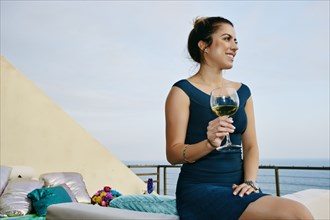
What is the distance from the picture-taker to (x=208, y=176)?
3.81ft

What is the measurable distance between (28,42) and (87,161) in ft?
6.87

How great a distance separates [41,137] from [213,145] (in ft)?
14.1

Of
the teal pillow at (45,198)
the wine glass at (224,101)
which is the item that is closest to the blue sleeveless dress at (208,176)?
the wine glass at (224,101)

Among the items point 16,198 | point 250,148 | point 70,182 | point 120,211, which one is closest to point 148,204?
point 120,211

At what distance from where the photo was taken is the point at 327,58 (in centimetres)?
907

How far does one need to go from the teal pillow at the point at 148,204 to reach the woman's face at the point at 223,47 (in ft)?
1.92

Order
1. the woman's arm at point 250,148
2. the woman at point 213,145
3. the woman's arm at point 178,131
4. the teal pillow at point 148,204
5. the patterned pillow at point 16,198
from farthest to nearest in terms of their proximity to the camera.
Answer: the patterned pillow at point 16,198 → the teal pillow at point 148,204 → the woman's arm at point 250,148 → the woman's arm at point 178,131 → the woman at point 213,145

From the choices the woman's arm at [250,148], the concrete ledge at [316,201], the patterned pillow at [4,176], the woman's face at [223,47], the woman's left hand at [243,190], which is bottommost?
the patterned pillow at [4,176]

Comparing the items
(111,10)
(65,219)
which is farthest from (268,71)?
(65,219)

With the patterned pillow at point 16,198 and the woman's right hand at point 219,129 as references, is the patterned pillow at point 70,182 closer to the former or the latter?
the patterned pillow at point 16,198

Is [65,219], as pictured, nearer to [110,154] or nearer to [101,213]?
[101,213]

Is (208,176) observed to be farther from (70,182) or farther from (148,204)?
(70,182)

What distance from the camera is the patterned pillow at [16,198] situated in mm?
3289

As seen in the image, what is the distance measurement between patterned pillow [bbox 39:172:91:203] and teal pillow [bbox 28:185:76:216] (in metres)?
0.57
